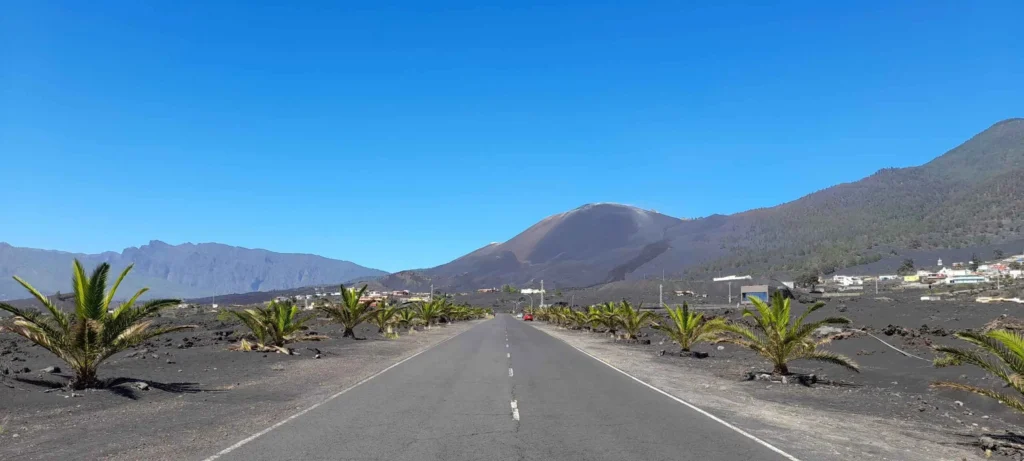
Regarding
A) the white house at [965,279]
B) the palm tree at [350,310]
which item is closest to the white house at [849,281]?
the white house at [965,279]

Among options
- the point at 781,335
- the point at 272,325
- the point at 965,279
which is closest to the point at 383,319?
the point at 272,325

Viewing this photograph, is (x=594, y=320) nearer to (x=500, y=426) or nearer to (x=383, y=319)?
(x=383, y=319)

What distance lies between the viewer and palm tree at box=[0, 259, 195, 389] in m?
14.1

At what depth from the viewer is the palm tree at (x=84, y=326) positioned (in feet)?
46.2

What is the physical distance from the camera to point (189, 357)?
23.4 metres

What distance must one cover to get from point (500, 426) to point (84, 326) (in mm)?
8931

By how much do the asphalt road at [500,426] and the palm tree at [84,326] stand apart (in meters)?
4.93

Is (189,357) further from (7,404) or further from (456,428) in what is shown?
(456,428)

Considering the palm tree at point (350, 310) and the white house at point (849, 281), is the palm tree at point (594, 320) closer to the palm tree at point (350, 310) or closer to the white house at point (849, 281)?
the palm tree at point (350, 310)

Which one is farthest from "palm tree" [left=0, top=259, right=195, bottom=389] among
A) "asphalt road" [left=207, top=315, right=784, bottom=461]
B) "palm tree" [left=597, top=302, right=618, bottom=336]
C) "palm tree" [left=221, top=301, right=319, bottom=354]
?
"palm tree" [left=597, top=302, right=618, bottom=336]

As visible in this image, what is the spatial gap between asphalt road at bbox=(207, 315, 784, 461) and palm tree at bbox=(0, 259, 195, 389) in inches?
194

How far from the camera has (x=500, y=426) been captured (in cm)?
1090

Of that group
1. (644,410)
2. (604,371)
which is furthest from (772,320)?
(644,410)

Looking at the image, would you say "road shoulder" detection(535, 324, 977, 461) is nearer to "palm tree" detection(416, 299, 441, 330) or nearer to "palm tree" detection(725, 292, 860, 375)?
"palm tree" detection(725, 292, 860, 375)
